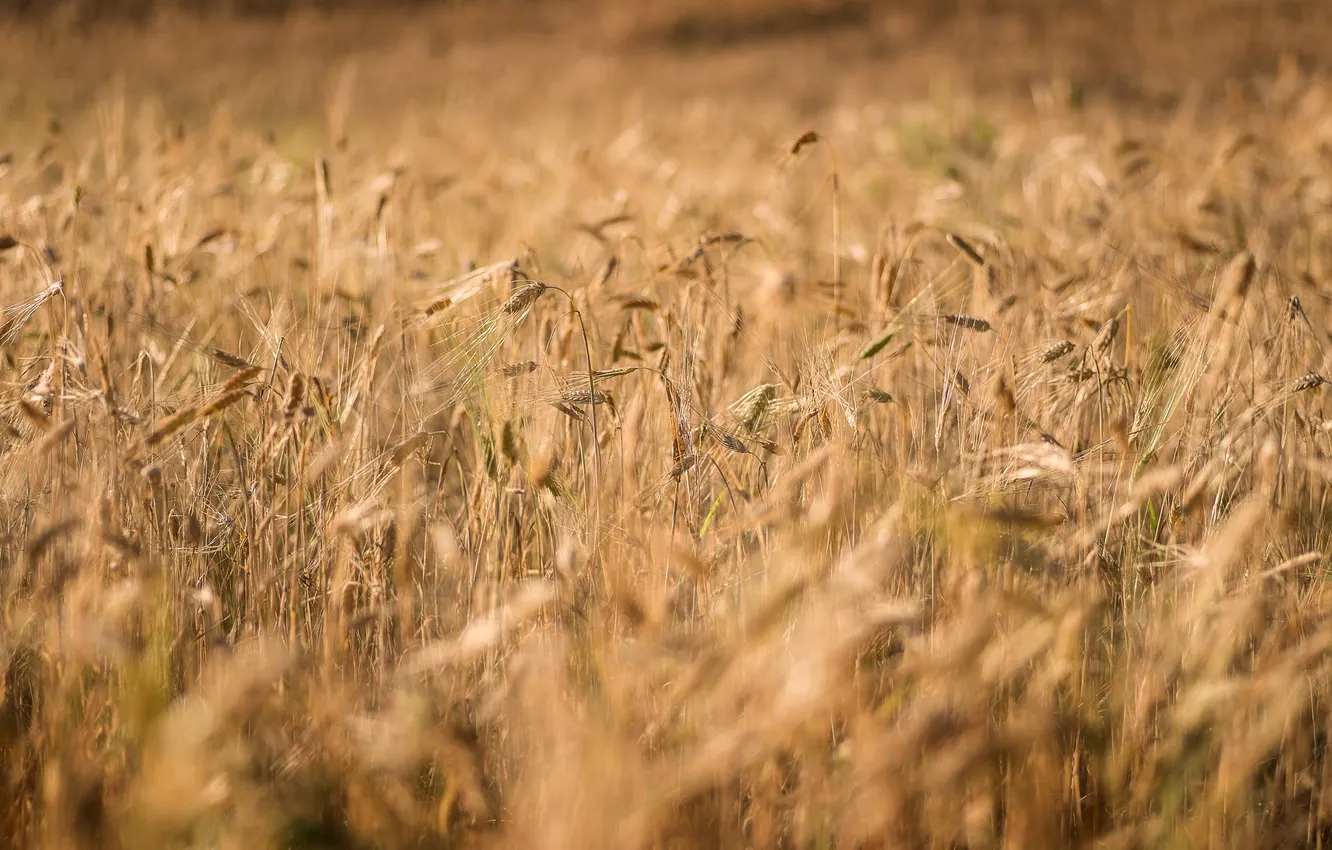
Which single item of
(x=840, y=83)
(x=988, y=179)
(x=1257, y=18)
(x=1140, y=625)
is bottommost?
(x=1140, y=625)

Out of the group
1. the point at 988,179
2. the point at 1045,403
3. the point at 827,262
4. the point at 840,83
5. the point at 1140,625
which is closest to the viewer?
the point at 1140,625

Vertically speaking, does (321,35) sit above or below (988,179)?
above

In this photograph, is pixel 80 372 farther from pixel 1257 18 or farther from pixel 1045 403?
pixel 1257 18

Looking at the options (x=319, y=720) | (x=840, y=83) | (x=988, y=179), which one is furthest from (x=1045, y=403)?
(x=840, y=83)

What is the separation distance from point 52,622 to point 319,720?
427 millimetres

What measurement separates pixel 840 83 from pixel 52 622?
1161 cm

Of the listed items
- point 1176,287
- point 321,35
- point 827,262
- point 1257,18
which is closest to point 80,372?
point 1176,287

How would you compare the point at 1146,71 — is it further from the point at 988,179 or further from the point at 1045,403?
the point at 1045,403

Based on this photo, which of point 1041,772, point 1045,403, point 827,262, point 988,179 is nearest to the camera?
point 1041,772

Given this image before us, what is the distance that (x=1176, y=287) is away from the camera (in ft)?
5.49

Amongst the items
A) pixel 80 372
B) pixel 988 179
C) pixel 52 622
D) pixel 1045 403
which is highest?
pixel 988 179

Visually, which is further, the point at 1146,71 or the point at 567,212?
the point at 1146,71

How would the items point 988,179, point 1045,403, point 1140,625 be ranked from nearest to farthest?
1. point 1140,625
2. point 1045,403
3. point 988,179

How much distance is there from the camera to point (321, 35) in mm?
14773
